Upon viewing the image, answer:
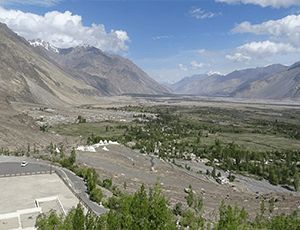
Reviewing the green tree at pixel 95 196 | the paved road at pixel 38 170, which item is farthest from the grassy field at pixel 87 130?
the green tree at pixel 95 196

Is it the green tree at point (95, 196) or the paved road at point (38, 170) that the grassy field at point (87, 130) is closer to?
the paved road at point (38, 170)

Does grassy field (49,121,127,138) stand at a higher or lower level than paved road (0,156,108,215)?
lower

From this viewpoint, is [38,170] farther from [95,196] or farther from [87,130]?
[87,130]

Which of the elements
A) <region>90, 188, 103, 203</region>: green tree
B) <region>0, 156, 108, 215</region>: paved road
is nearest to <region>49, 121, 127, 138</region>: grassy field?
<region>0, 156, 108, 215</region>: paved road

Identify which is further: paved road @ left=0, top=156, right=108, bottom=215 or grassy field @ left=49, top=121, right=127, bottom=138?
grassy field @ left=49, top=121, right=127, bottom=138

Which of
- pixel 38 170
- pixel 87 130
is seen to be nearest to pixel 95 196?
pixel 38 170

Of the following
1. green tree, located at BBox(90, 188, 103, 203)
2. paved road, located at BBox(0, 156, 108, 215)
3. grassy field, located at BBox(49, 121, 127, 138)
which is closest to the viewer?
green tree, located at BBox(90, 188, 103, 203)

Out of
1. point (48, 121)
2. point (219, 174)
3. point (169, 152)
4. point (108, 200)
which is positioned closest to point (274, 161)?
point (219, 174)

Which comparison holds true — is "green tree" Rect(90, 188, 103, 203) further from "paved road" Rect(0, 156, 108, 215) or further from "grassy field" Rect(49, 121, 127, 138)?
"grassy field" Rect(49, 121, 127, 138)

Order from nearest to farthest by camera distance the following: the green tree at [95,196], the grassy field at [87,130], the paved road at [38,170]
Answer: the green tree at [95,196] → the paved road at [38,170] → the grassy field at [87,130]
